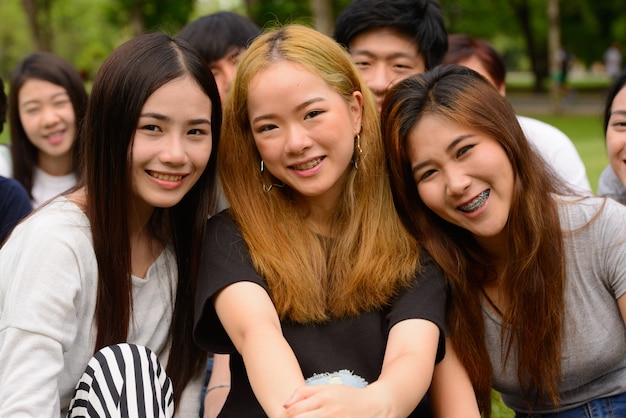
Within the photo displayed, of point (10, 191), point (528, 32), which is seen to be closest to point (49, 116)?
point (10, 191)

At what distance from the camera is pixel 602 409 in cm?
337

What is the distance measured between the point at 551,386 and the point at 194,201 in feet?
5.74

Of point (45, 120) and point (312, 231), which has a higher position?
point (45, 120)

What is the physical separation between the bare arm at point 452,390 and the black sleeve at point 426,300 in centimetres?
6

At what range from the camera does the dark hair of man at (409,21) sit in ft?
15.0

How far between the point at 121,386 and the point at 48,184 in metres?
3.38

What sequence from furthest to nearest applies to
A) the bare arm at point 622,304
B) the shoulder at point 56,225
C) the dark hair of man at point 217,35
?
1. the dark hair of man at point 217,35
2. the bare arm at point 622,304
3. the shoulder at point 56,225

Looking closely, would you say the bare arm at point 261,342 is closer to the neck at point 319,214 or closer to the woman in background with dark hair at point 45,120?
the neck at point 319,214

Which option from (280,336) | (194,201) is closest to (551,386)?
(280,336)

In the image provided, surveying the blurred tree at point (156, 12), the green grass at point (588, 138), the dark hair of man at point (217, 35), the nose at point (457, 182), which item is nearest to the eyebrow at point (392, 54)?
the dark hair of man at point (217, 35)

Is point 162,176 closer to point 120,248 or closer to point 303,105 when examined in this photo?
point 120,248

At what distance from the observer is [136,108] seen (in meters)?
3.05

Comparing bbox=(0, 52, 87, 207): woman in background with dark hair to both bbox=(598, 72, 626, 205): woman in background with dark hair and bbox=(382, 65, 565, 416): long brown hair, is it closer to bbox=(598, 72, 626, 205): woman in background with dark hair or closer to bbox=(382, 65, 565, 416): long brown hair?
bbox=(382, 65, 565, 416): long brown hair

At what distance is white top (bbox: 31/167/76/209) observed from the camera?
5680 millimetres
